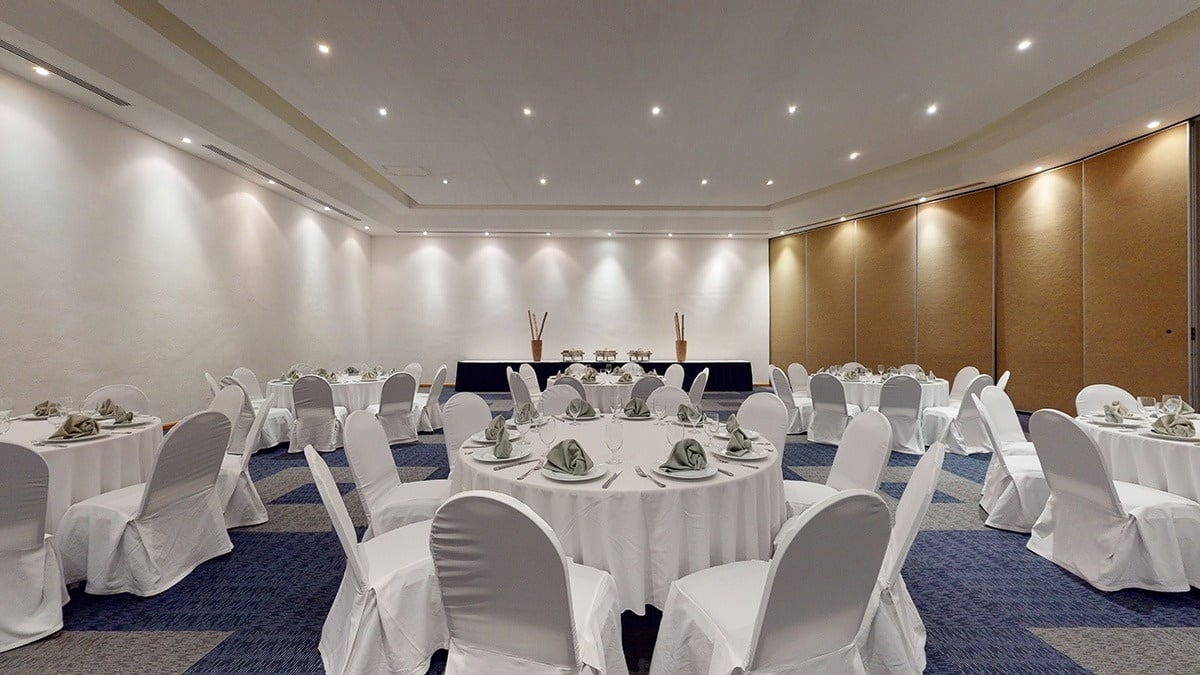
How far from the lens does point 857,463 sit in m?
2.71

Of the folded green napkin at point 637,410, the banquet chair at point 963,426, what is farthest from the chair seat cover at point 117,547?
the banquet chair at point 963,426

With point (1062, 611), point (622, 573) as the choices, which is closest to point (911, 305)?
point (1062, 611)

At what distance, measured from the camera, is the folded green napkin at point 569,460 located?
2119mm

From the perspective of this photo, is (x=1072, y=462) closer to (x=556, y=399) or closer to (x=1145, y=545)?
(x=1145, y=545)

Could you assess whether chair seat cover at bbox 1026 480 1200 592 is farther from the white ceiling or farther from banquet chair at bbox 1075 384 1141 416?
the white ceiling

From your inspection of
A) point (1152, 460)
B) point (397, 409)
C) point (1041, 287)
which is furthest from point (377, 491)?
point (1041, 287)

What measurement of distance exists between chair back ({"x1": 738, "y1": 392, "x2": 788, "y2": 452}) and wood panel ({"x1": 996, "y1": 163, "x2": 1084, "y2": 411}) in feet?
20.7

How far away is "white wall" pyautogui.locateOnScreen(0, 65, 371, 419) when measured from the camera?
15.7ft

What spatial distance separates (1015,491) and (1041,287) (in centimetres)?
552

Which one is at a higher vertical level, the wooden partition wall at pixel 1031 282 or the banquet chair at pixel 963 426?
the wooden partition wall at pixel 1031 282

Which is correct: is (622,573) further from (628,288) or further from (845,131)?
(628,288)

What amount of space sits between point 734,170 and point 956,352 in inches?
192

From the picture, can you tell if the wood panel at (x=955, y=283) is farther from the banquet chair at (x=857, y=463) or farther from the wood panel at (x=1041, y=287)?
the banquet chair at (x=857, y=463)

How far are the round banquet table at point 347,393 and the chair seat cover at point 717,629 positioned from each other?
527 cm
